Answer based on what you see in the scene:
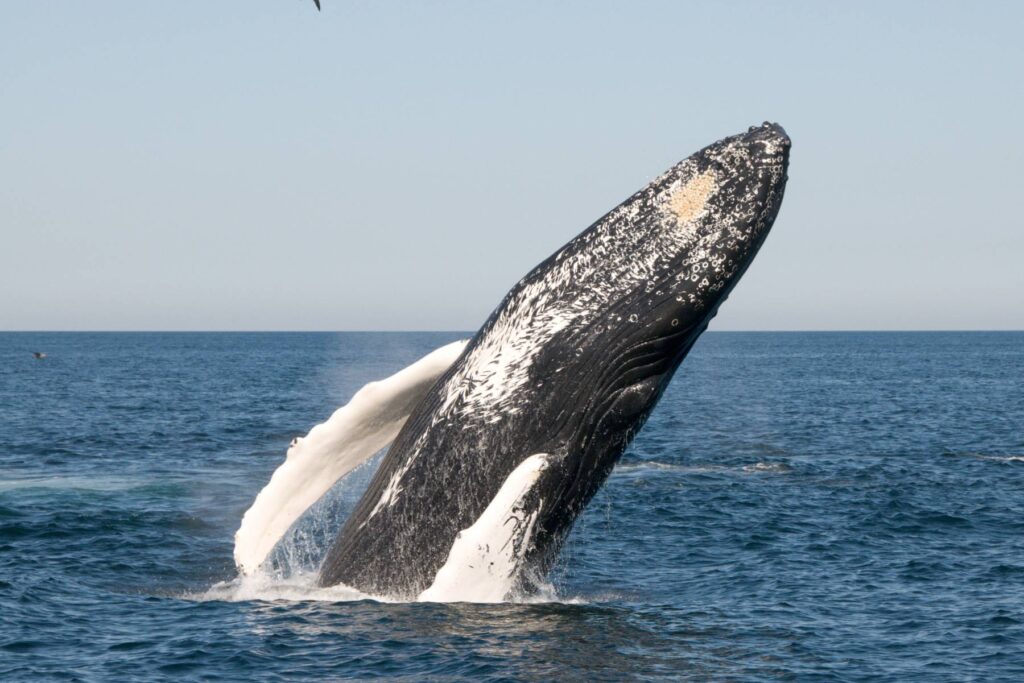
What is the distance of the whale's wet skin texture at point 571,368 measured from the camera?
1291 cm

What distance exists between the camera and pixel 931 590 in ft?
67.3

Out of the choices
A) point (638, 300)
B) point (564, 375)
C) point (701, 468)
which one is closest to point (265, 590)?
point (564, 375)

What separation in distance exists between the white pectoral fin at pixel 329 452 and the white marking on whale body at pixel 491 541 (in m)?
1.62

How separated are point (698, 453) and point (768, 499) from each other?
12.4 m

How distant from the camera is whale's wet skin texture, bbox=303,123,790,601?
12.9 meters

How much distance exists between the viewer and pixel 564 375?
13.1 metres

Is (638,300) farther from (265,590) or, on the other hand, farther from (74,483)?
(74,483)

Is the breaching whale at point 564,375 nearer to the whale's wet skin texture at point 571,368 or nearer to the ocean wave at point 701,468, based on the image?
the whale's wet skin texture at point 571,368

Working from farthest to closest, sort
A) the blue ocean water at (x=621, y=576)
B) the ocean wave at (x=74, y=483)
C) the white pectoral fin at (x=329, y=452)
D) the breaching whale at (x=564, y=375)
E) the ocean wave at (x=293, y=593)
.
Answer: the ocean wave at (x=74, y=483) → the ocean wave at (x=293, y=593) → the blue ocean water at (x=621, y=576) → the white pectoral fin at (x=329, y=452) → the breaching whale at (x=564, y=375)

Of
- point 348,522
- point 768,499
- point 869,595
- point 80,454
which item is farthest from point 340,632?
point 80,454

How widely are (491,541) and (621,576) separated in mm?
7853

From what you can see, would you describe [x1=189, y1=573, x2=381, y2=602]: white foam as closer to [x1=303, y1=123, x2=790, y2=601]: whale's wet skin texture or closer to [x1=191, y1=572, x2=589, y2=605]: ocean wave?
[x1=191, y1=572, x2=589, y2=605]: ocean wave

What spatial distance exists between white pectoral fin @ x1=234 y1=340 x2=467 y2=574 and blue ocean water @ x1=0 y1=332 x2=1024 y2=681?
1.25m

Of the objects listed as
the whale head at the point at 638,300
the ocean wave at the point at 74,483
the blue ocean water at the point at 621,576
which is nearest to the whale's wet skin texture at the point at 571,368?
the whale head at the point at 638,300
